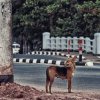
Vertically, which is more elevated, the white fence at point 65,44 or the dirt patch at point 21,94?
the white fence at point 65,44

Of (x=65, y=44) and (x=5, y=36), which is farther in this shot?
(x=65, y=44)

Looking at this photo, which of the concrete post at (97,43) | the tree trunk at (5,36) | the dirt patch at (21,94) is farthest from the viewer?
the concrete post at (97,43)

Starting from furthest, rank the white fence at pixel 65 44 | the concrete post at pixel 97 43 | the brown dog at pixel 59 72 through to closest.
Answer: the white fence at pixel 65 44 → the concrete post at pixel 97 43 → the brown dog at pixel 59 72

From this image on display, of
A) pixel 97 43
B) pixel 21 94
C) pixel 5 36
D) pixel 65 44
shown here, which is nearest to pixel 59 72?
pixel 5 36

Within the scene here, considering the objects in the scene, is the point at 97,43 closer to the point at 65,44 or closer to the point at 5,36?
the point at 65,44

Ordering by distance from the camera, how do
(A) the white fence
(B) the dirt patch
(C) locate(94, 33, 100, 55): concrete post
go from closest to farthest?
(B) the dirt patch
(C) locate(94, 33, 100, 55): concrete post
(A) the white fence

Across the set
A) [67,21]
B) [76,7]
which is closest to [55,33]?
[67,21]

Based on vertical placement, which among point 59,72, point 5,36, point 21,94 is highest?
point 5,36

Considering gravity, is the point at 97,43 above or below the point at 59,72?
above

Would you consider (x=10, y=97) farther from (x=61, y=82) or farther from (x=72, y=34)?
(x=72, y=34)

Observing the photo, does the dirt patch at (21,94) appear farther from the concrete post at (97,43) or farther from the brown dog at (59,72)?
the concrete post at (97,43)

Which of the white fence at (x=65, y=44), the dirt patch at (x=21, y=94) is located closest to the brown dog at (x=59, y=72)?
the dirt patch at (x=21, y=94)

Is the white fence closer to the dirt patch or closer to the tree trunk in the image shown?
the tree trunk

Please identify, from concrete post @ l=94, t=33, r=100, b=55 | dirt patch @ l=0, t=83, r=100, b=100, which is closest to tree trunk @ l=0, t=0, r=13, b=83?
dirt patch @ l=0, t=83, r=100, b=100
